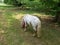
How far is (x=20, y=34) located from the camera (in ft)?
26.4

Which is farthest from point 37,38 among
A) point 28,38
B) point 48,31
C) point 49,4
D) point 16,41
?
point 49,4

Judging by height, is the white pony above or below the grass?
above

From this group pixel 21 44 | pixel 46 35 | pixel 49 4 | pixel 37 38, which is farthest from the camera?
pixel 49 4

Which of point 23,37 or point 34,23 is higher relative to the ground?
point 34,23

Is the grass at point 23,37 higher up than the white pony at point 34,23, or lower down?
lower down

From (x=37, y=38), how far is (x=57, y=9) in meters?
2.89

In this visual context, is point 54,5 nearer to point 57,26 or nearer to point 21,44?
point 57,26

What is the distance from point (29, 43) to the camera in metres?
7.08

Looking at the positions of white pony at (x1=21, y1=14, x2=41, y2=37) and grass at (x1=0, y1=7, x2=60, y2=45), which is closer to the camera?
grass at (x1=0, y1=7, x2=60, y2=45)

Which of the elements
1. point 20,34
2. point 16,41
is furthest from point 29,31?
point 16,41

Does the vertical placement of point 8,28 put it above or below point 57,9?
below

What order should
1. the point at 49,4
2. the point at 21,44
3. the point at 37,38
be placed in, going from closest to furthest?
the point at 21,44, the point at 37,38, the point at 49,4

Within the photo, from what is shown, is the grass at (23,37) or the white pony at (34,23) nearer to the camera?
the grass at (23,37)

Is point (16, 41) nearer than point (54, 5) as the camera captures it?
Yes
